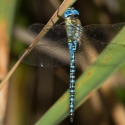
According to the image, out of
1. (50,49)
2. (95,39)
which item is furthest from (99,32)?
(50,49)

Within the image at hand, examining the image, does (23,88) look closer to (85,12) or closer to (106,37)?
(106,37)

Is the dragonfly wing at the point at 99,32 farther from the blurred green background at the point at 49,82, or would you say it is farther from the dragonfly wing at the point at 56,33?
the blurred green background at the point at 49,82

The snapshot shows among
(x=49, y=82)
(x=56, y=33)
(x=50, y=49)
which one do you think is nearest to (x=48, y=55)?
(x=50, y=49)

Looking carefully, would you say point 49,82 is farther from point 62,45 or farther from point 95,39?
point 95,39

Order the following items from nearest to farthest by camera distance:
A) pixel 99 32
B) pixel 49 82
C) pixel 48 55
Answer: pixel 99 32, pixel 48 55, pixel 49 82

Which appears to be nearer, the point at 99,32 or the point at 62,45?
the point at 99,32

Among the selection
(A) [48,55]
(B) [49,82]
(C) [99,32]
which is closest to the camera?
(C) [99,32]
